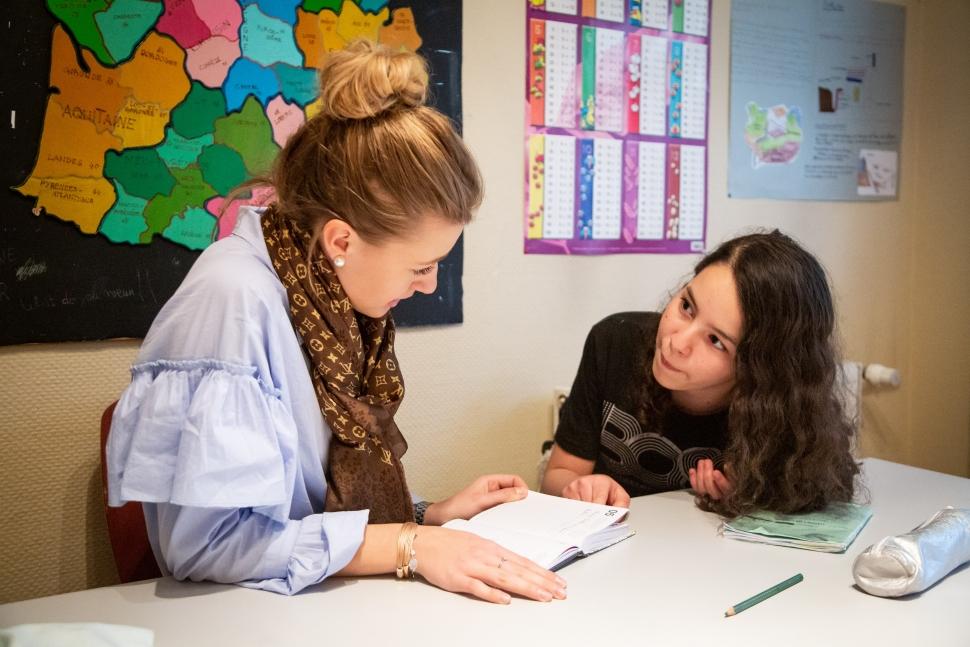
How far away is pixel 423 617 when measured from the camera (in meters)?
1.04

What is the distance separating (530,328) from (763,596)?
1.27m

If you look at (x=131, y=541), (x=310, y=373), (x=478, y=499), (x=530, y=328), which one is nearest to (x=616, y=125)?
(x=530, y=328)

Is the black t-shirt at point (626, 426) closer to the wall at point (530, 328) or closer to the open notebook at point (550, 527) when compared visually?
the open notebook at point (550, 527)

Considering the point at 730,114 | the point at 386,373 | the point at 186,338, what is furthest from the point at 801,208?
the point at 186,338

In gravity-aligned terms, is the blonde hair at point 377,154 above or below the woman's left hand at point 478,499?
above

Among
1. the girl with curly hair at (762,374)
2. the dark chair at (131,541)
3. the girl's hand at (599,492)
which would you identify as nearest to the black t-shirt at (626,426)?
the girl with curly hair at (762,374)

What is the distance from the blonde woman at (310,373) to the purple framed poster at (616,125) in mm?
1070

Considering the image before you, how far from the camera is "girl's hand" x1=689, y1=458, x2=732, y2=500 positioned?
1.52m

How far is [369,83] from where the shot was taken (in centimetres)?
116

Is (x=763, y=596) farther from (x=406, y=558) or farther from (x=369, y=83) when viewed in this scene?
(x=369, y=83)

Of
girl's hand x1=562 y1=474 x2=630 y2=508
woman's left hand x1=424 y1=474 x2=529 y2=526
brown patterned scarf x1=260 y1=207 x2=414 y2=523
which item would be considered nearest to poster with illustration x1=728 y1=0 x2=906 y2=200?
girl's hand x1=562 y1=474 x2=630 y2=508

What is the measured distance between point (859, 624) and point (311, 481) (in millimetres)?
789

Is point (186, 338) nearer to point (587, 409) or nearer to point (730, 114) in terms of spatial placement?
point (587, 409)

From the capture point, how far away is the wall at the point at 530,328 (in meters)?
1.70
